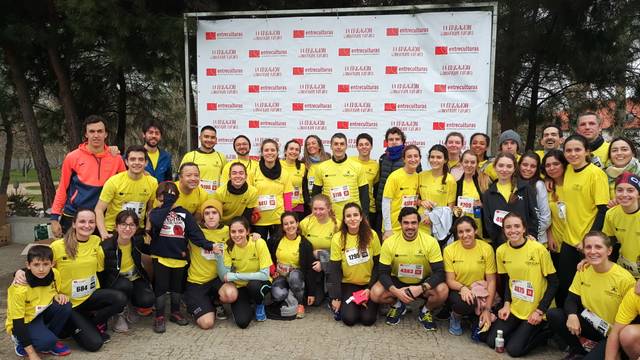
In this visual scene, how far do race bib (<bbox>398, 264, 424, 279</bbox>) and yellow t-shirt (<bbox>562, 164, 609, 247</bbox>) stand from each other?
49.3 inches

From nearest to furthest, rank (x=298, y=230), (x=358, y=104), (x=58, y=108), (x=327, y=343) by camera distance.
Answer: (x=327, y=343), (x=298, y=230), (x=358, y=104), (x=58, y=108)

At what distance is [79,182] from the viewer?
14.9 ft

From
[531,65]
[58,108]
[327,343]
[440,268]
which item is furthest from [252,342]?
[58,108]

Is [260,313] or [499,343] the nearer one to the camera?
[499,343]

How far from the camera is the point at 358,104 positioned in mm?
6277

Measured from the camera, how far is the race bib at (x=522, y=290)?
389 cm

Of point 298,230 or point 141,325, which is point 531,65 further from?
point 141,325

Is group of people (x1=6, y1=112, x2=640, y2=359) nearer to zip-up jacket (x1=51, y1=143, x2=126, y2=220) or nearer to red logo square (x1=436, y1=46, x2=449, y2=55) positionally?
zip-up jacket (x1=51, y1=143, x2=126, y2=220)

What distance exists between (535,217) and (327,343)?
2096 mm

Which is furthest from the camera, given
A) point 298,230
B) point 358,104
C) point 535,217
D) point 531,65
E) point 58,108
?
point 58,108

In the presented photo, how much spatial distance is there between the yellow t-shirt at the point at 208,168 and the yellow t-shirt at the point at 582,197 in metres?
3.46

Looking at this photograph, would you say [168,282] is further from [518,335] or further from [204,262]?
[518,335]

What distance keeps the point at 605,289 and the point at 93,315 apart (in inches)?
158

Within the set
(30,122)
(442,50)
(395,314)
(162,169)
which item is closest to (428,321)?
(395,314)
